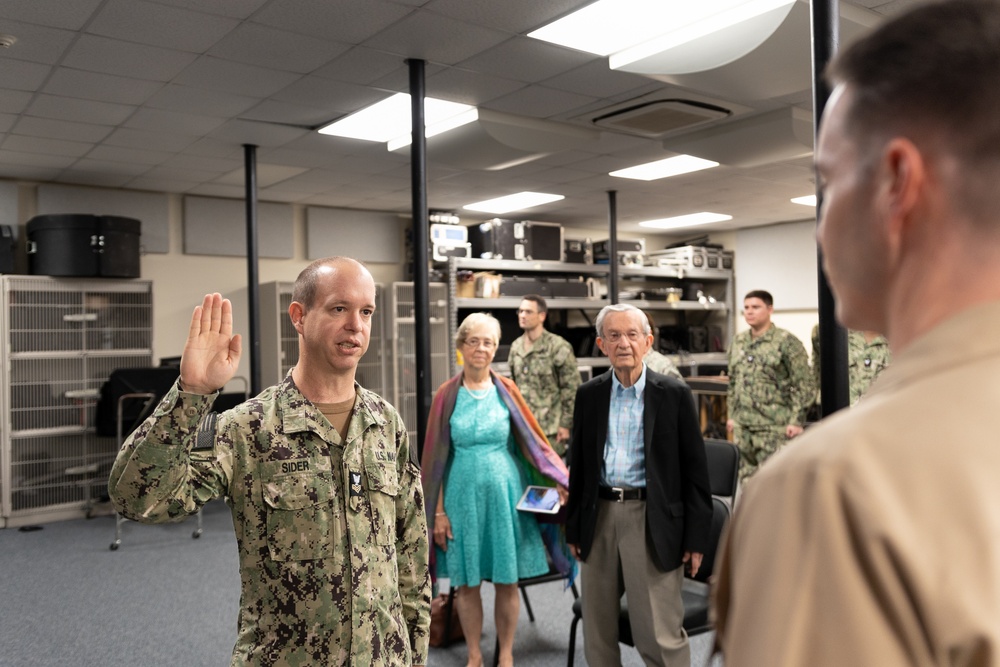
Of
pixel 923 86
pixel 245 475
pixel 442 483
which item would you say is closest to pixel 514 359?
pixel 442 483

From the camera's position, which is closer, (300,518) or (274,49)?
(300,518)

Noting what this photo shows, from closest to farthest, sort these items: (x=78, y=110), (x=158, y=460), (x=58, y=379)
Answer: (x=158, y=460)
(x=78, y=110)
(x=58, y=379)

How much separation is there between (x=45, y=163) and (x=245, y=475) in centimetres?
613

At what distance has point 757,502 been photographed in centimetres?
53

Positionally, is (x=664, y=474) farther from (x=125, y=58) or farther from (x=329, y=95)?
(x=125, y=58)

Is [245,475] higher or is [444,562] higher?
[245,475]

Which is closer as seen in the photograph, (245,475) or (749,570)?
(749,570)

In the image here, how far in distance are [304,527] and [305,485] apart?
0.09 m

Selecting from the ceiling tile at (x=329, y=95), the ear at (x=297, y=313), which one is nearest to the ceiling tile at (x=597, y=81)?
the ceiling tile at (x=329, y=95)

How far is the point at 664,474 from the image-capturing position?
9.66 ft

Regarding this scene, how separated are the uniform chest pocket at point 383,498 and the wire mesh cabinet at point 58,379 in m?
6.03

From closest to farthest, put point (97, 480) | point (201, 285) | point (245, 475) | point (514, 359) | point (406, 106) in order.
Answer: point (245, 475)
point (406, 106)
point (514, 359)
point (97, 480)
point (201, 285)

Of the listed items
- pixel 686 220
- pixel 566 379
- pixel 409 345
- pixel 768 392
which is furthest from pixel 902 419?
pixel 686 220

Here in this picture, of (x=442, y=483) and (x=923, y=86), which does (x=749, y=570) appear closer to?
(x=923, y=86)
